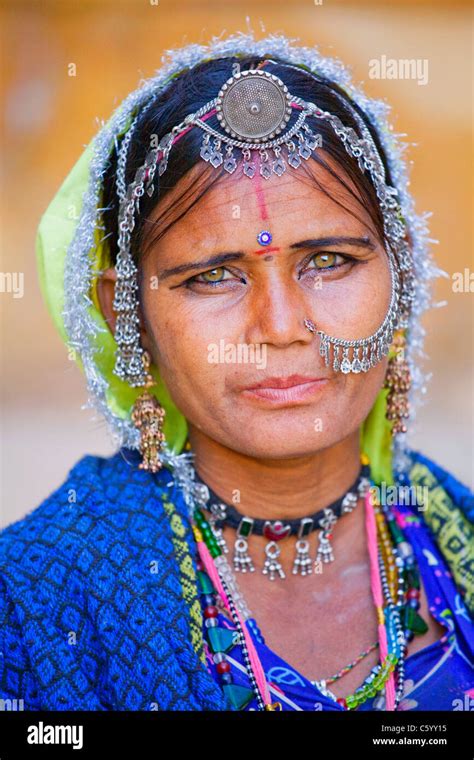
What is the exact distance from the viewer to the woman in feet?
7.63

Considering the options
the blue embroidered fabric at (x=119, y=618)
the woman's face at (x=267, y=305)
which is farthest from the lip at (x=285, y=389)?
the blue embroidered fabric at (x=119, y=618)

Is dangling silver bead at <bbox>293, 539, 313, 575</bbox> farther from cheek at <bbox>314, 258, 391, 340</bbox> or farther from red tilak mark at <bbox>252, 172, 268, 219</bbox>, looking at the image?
red tilak mark at <bbox>252, 172, 268, 219</bbox>

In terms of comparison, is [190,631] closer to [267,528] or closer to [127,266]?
[267,528]

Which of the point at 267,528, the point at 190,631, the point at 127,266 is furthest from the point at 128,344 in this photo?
the point at 190,631

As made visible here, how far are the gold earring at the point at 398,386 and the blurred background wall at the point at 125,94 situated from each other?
4473mm

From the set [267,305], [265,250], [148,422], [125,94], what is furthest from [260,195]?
[125,94]

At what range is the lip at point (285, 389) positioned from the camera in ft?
7.91

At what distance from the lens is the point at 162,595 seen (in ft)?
7.65

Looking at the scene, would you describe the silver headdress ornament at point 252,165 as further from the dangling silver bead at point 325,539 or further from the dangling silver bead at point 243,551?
the dangling silver bead at point 325,539

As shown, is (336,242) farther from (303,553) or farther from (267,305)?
(303,553)

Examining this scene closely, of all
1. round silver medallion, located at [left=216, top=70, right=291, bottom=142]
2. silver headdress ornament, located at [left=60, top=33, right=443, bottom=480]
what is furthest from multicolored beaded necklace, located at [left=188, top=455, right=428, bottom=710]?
round silver medallion, located at [left=216, top=70, right=291, bottom=142]

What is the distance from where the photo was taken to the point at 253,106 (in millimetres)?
2393

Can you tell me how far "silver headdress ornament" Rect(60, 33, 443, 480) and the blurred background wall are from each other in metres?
4.63
